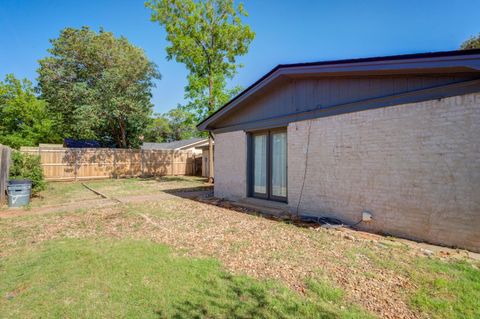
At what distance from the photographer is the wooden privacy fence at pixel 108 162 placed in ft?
55.8

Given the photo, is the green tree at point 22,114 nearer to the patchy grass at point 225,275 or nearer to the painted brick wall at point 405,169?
the patchy grass at point 225,275

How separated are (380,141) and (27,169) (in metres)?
11.9

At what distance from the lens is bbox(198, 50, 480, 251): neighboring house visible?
4250 mm

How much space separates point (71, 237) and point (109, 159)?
50.5 feet

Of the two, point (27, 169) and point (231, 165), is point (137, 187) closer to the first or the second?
point (27, 169)

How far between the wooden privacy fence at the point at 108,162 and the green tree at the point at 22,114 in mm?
14097

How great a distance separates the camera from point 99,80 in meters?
19.2

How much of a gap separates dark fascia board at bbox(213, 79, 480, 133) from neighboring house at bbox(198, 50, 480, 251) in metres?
0.02

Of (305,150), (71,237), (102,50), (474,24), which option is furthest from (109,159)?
(474,24)

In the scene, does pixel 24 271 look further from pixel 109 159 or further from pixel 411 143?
pixel 109 159

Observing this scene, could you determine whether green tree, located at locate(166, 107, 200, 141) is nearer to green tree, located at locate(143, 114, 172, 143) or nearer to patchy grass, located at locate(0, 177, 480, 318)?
green tree, located at locate(143, 114, 172, 143)

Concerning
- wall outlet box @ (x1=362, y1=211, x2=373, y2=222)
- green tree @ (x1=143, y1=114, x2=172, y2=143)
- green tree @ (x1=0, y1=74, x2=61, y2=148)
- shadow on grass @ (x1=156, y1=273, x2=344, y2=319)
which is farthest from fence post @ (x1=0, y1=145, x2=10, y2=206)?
green tree @ (x1=143, y1=114, x2=172, y2=143)

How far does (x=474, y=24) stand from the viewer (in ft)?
34.1

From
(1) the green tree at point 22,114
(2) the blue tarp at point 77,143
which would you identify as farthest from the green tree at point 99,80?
(1) the green tree at point 22,114
